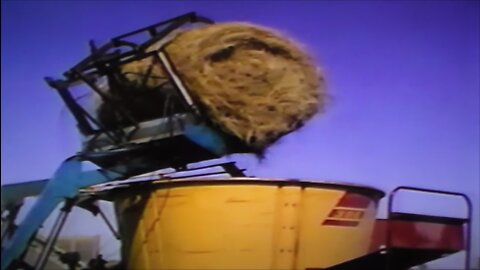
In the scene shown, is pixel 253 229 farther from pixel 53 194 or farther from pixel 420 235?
pixel 53 194

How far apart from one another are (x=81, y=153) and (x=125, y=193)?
Result: 1.01 ft

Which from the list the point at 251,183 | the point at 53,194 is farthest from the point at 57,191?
the point at 251,183

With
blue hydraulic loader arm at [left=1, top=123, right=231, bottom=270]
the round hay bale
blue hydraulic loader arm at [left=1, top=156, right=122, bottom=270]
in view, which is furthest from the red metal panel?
blue hydraulic loader arm at [left=1, top=156, right=122, bottom=270]

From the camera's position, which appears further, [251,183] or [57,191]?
[57,191]

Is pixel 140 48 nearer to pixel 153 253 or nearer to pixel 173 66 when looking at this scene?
pixel 173 66

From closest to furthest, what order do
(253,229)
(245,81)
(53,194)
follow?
(253,229) < (245,81) < (53,194)

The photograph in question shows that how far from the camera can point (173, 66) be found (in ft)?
8.55

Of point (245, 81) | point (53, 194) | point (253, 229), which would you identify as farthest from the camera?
point (53, 194)

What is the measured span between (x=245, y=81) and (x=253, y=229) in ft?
2.00

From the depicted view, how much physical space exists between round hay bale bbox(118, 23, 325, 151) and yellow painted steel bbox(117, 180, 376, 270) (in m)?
0.36

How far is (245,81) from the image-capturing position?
2652 millimetres

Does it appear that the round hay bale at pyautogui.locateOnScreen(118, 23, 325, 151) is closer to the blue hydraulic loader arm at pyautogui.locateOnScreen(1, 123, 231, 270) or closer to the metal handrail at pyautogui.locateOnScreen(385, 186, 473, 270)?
the blue hydraulic loader arm at pyautogui.locateOnScreen(1, 123, 231, 270)

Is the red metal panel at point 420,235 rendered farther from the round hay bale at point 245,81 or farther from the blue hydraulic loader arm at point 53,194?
the blue hydraulic loader arm at point 53,194

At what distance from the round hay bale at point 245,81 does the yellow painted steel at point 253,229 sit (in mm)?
356
